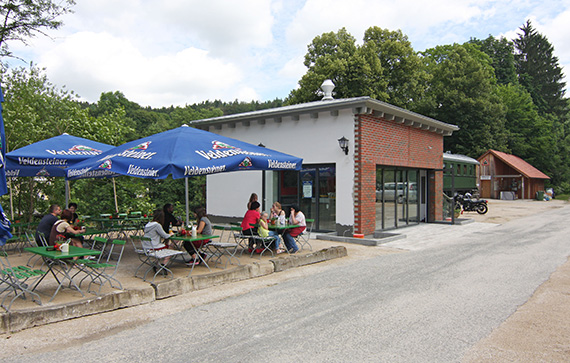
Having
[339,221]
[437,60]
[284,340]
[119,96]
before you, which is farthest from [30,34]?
[119,96]

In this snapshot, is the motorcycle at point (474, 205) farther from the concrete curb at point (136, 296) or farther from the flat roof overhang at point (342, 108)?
the concrete curb at point (136, 296)

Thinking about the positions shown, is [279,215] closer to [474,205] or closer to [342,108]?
[342,108]

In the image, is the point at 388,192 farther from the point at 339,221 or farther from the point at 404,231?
the point at 339,221

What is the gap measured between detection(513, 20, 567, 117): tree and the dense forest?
158 millimetres

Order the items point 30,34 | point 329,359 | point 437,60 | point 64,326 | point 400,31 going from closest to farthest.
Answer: point 329,359, point 64,326, point 30,34, point 400,31, point 437,60

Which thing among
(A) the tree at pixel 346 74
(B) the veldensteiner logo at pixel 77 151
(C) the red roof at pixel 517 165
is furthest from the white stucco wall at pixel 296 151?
(C) the red roof at pixel 517 165

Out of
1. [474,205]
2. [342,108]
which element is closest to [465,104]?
[474,205]

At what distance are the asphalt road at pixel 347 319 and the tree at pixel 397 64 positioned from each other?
26757 millimetres

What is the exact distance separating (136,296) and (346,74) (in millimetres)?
27978

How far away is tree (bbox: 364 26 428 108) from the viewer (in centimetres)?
3288

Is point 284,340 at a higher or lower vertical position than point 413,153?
lower

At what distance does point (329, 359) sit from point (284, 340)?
2.12 feet

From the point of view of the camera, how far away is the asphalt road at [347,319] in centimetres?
396

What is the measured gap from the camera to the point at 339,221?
1230cm
